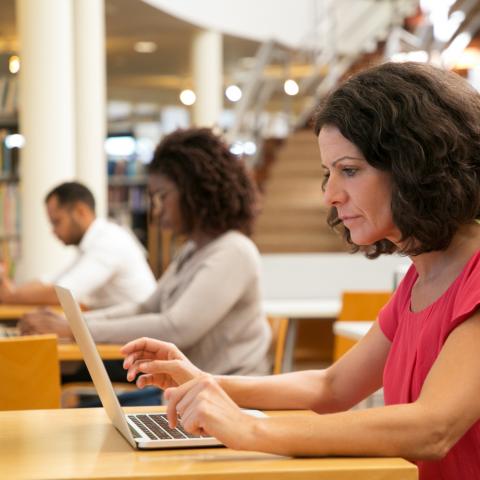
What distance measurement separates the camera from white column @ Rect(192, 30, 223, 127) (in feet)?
34.2

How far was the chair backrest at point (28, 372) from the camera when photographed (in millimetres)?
2359

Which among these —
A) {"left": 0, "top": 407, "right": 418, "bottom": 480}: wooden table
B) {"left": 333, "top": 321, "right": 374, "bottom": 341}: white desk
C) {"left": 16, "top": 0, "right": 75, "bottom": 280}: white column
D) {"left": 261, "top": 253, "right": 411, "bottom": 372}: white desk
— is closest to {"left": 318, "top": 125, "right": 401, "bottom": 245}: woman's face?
{"left": 0, "top": 407, "right": 418, "bottom": 480}: wooden table

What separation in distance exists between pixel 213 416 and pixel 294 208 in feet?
24.6

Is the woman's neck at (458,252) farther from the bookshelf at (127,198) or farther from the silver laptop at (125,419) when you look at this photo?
the bookshelf at (127,198)

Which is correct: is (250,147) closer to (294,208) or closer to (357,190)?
(294,208)

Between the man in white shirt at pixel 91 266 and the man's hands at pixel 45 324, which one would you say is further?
the man in white shirt at pixel 91 266

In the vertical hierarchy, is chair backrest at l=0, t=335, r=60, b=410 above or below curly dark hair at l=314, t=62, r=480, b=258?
below

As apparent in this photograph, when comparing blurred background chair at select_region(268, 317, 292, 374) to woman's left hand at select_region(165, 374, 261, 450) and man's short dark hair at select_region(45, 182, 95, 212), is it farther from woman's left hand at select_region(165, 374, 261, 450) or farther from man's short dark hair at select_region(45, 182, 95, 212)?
woman's left hand at select_region(165, 374, 261, 450)

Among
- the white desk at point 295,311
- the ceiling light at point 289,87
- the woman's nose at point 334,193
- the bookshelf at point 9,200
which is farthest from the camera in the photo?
the ceiling light at point 289,87

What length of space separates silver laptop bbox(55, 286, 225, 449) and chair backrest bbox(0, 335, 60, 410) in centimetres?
76

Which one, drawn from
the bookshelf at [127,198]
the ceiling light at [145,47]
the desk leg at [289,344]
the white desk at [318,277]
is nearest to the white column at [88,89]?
the white desk at [318,277]

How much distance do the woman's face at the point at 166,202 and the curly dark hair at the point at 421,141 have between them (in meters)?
1.59

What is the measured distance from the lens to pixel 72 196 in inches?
185

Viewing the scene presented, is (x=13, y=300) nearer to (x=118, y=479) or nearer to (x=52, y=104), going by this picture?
(x=52, y=104)
